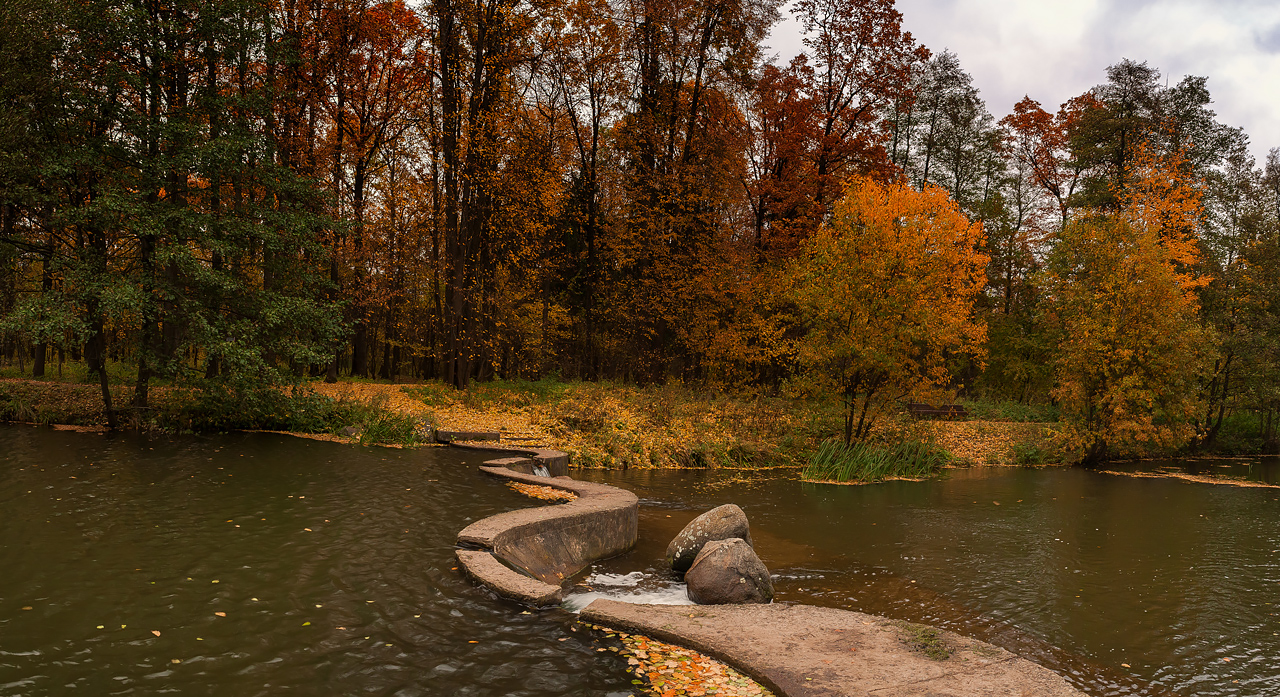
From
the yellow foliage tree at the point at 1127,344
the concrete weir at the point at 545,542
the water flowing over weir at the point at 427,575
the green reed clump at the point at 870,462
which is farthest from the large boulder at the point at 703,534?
the yellow foliage tree at the point at 1127,344

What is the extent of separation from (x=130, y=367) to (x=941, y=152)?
3531 centimetres

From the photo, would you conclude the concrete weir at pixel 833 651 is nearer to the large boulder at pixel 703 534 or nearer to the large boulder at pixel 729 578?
the large boulder at pixel 729 578

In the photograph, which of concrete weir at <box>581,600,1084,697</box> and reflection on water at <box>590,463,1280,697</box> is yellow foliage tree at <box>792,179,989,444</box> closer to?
reflection on water at <box>590,463,1280,697</box>

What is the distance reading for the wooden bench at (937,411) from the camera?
26750 millimetres

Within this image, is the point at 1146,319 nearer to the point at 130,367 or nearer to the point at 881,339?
the point at 881,339

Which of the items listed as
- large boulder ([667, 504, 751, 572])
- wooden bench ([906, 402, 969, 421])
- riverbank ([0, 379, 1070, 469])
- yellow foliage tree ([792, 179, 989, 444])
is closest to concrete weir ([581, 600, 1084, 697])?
large boulder ([667, 504, 751, 572])

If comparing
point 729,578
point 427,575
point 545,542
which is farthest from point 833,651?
point 427,575

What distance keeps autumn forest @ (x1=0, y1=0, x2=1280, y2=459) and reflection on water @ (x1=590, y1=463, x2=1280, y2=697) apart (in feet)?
15.9

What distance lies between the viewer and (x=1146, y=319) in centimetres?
2055

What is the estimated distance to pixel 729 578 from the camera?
7.07 m

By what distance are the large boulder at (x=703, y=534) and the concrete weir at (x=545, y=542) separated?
2.99ft

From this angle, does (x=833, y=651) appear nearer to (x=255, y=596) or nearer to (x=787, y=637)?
(x=787, y=637)

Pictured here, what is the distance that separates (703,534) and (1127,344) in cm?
1876

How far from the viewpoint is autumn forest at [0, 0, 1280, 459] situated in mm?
13562
